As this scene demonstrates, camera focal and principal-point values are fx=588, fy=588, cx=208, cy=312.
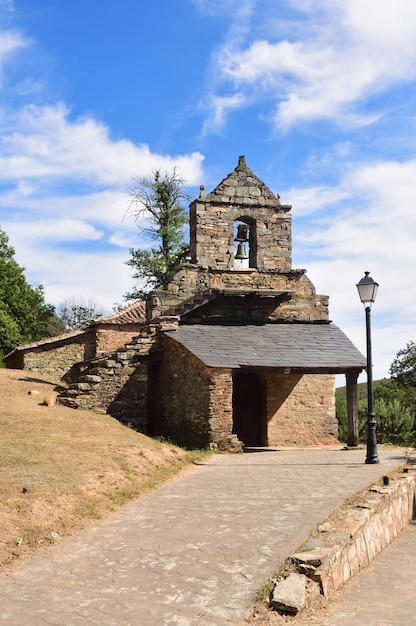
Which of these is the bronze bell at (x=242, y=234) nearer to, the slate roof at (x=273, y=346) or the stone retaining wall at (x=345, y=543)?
the slate roof at (x=273, y=346)

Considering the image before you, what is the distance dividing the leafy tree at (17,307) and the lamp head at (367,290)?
85.3 feet

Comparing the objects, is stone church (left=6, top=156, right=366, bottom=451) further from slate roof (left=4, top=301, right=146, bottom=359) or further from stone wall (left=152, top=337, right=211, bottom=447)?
slate roof (left=4, top=301, right=146, bottom=359)

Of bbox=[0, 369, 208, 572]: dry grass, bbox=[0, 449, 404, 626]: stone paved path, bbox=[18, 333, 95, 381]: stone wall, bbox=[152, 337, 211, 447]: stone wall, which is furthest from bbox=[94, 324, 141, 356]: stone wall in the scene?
bbox=[0, 449, 404, 626]: stone paved path

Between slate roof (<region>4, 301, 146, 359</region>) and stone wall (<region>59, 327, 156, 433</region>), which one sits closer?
stone wall (<region>59, 327, 156, 433</region>)

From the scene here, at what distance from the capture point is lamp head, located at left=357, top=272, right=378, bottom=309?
1320 cm

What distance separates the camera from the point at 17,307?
36969 millimetres

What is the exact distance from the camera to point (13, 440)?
11156 millimetres

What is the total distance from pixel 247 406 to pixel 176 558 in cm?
1349

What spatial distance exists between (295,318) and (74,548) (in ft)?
46.5

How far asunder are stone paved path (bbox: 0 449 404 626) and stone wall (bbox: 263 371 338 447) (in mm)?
8062

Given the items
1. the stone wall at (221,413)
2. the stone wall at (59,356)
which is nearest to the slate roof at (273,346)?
the stone wall at (221,413)

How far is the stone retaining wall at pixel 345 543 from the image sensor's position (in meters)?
5.47

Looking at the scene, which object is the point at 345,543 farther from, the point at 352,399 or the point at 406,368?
the point at 406,368

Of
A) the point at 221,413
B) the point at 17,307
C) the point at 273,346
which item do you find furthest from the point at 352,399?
the point at 17,307
